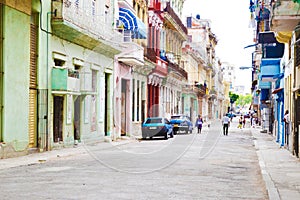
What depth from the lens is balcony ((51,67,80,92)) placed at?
21.2 meters

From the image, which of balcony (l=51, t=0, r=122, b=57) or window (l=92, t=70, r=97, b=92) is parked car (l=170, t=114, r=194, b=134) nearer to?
balcony (l=51, t=0, r=122, b=57)

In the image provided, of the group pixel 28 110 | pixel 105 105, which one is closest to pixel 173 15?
pixel 105 105

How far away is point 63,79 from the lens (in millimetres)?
21359

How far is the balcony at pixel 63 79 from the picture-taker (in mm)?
21156

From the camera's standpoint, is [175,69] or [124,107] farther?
[175,69]

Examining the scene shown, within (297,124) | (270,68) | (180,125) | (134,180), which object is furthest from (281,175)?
(180,125)

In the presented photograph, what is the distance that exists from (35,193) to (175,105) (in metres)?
45.1

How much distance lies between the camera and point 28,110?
19.2 meters

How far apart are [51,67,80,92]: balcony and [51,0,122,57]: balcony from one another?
57.8 inches

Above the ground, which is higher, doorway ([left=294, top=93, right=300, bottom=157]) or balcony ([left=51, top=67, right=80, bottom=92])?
balcony ([left=51, top=67, right=80, bottom=92])

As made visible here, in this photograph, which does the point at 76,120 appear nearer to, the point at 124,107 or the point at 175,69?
the point at 124,107

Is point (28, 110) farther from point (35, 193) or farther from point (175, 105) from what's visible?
point (175, 105)

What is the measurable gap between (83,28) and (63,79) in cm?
274

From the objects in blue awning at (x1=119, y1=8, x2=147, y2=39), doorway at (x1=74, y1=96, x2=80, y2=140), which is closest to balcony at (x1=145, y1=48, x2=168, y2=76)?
blue awning at (x1=119, y1=8, x2=147, y2=39)
